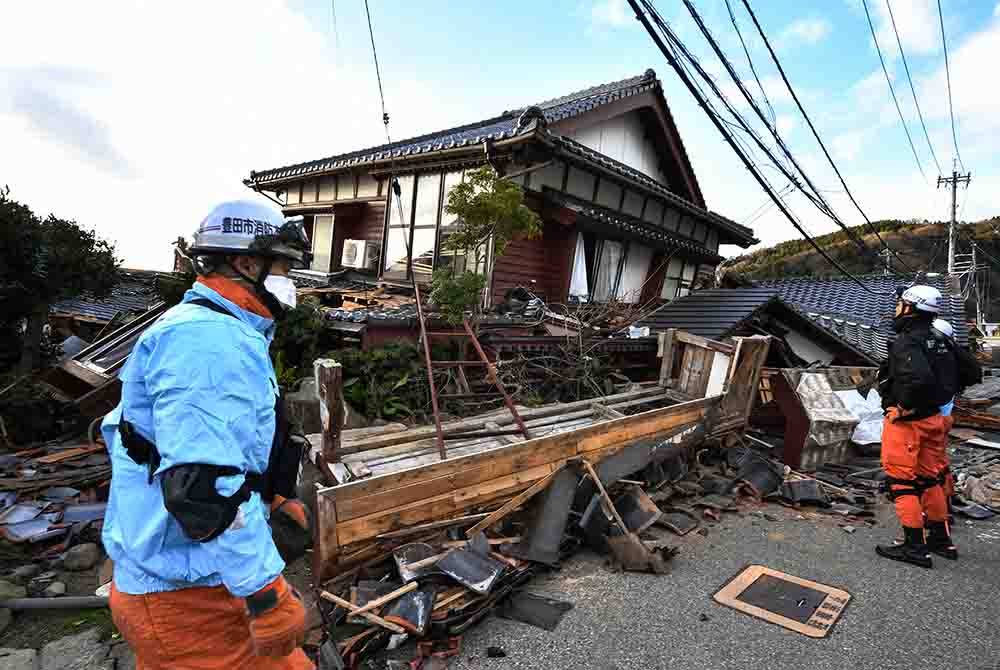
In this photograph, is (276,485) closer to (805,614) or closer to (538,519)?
(538,519)

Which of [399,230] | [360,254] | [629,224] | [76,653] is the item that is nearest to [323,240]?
[360,254]

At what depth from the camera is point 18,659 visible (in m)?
3.11

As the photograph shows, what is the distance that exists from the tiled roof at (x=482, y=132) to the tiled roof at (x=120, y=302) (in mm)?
4224

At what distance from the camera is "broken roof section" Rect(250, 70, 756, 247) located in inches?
330

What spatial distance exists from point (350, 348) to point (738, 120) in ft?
19.1

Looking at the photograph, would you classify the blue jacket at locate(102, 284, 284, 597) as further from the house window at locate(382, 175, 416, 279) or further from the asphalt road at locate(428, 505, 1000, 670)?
the house window at locate(382, 175, 416, 279)

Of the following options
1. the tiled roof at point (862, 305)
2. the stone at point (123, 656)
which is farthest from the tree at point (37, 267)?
the tiled roof at point (862, 305)

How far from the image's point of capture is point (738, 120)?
264 inches

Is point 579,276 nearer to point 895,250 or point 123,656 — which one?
point 123,656

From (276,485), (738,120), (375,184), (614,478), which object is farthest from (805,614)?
(375,184)

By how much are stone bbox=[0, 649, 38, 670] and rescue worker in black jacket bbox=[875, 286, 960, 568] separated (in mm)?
6424

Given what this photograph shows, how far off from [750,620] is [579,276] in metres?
7.58

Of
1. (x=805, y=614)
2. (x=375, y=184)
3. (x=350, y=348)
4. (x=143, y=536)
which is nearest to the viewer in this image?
(x=143, y=536)

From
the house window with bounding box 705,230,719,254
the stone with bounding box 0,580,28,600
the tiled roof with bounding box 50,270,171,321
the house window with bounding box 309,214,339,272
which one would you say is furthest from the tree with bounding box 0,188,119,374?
the house window with bounding box 705,230,719,254
